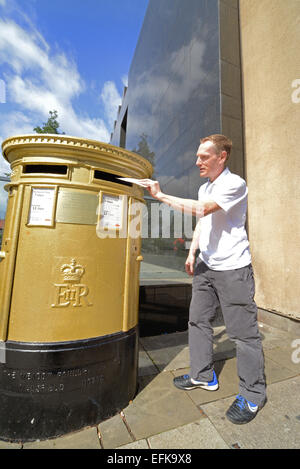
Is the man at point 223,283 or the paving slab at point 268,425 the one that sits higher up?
the man at point 223,283

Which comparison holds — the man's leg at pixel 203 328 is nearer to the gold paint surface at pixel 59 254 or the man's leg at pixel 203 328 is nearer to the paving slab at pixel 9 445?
the gold paint surface at pixel 59 254

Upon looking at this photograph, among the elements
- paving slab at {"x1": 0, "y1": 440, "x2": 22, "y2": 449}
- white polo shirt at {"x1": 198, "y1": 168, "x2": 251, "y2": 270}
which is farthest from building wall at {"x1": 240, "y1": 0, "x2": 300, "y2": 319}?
paving slab at {"x1": 0, "y1": 440, "x2": 22, "y2": 449}

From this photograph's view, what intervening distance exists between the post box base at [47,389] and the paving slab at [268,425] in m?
0.86

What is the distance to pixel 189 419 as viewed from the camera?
1549 millimetres

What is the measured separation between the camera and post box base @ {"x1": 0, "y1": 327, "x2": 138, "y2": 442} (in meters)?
1.35

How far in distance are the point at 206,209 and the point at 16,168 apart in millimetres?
1358

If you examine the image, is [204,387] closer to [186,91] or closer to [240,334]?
[240,334]

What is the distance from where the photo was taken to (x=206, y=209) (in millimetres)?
1592

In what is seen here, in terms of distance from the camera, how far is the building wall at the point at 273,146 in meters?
3.28

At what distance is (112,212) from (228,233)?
3.08 feet

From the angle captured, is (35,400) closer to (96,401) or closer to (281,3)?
(96,401)

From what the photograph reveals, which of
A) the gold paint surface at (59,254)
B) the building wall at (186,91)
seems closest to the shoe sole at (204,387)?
the gold paint surface at (59,254)

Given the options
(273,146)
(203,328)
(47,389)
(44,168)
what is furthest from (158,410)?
(273,146)
